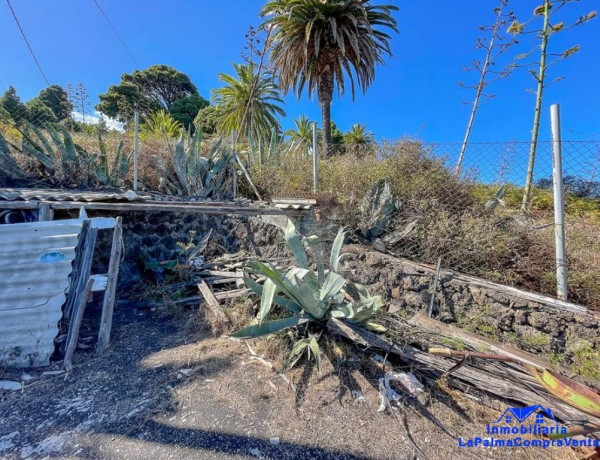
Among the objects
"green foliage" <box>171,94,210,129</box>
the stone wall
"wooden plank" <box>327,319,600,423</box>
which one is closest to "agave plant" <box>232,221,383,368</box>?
"wooden plank" <box>327,319,600,423</box>

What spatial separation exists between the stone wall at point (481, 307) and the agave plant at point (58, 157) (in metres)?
5.31

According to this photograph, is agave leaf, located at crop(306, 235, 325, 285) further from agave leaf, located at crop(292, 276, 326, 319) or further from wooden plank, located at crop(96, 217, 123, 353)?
wooden plank, located at crop(96, 217, 123, 353)

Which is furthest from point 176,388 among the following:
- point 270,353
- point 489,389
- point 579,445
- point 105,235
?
point 105,235

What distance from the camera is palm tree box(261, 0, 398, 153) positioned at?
7586mm

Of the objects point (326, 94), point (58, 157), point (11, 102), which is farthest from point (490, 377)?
point (11, 102)

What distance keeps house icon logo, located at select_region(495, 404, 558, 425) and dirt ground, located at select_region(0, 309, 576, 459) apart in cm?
6

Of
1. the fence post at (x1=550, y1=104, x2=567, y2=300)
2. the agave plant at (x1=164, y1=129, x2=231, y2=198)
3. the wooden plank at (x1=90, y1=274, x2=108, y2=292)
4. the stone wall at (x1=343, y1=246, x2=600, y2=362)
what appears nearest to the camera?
the stone wall at (x1=343, y1=246, x2=600, y2=362)

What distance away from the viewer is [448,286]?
285 cm

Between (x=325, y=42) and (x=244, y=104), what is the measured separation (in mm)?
5263

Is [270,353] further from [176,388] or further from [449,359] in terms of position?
[449,359]

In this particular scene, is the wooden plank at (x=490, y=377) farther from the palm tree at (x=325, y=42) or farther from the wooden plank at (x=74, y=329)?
the palm tree at (x=325, y=42)

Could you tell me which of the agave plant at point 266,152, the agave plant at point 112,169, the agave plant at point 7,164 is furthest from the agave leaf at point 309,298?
the agave plant at point 7,164

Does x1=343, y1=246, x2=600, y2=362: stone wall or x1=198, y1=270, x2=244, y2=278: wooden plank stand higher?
x1=343, y1=246, x2=600, y2=362: stone wall

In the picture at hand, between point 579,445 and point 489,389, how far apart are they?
46 cm
